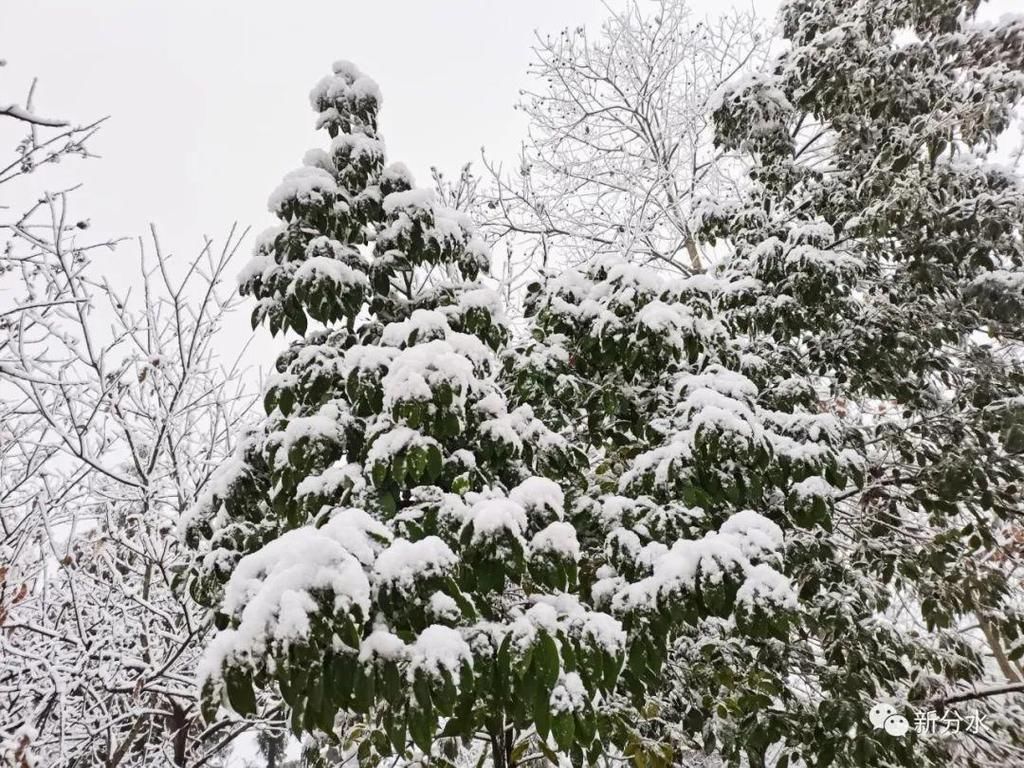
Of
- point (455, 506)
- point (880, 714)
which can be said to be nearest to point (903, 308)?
point (880, 714)

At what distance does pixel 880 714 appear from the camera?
2.66 m

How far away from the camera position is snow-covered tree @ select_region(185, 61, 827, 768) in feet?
5.41

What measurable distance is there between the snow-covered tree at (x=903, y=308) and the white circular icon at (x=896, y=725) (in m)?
0.11

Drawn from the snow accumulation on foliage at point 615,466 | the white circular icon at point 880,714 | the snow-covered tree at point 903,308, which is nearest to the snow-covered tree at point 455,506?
the snow accumulation on foliage at point 615,466

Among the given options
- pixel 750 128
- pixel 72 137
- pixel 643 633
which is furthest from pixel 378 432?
pixel 750 128

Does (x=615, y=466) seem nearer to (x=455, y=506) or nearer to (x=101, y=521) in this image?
(x=455, y=506)

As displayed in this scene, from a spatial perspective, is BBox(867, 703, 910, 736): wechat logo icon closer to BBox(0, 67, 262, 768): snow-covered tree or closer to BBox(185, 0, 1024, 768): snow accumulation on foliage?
BBox(185, 0, 1024, 768): snow accumulation on foliage

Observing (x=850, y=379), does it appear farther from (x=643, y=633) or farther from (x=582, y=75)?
(x=582, y=75)

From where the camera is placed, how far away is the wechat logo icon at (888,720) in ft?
8.65

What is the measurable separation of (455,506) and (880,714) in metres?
2.11

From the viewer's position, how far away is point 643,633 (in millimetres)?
2092

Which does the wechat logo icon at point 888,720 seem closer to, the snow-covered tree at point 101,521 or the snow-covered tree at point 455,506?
the snow-covered tree at point 455,506

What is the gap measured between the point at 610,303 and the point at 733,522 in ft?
3.67

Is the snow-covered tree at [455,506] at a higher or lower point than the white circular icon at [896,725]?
higher
